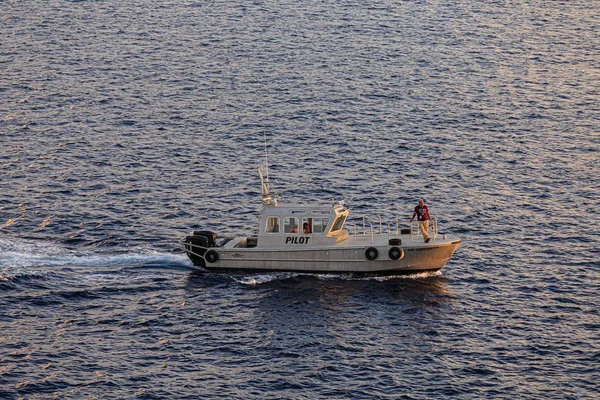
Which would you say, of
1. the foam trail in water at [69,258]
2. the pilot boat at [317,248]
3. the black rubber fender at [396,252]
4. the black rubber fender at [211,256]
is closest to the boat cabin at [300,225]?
the pilot boat at [317,248]

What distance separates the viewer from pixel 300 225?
83875 mm

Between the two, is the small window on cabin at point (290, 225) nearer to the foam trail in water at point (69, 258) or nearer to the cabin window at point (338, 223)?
the cabin window at point (338, 223)

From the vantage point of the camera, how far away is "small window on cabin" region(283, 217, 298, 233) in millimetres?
83875

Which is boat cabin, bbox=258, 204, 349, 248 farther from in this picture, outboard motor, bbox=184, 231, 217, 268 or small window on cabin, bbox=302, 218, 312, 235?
outboard motor, bbox=184, 231, 217, 268

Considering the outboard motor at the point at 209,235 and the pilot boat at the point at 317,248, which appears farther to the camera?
the outboard motor at the point at 209,235

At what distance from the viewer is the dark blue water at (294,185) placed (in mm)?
71375

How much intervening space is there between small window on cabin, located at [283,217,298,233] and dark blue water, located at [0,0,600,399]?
10.5 ft

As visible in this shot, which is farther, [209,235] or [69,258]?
[69,258]

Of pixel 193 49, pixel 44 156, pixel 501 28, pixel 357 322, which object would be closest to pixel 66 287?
pixel 357 322

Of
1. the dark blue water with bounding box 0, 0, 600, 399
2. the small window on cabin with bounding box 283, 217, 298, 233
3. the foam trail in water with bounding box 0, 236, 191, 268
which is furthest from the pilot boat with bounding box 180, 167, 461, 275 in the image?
the foam trail in water with bounding box 0, 236, 191, 268

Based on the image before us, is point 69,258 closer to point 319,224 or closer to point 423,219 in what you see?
point 319,224

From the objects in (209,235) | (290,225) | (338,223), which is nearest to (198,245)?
(209,235)

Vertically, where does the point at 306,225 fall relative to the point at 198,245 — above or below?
→ above

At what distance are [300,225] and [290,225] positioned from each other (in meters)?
0.72
